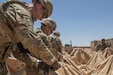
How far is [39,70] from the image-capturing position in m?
3.64

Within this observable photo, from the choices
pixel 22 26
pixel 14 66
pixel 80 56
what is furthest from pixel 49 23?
pixel 80 56

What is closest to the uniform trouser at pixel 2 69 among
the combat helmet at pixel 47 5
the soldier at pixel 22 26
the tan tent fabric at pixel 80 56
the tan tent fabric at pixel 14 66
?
the soldier at pixel 22 26

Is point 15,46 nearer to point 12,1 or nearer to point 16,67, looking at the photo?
point 12,1

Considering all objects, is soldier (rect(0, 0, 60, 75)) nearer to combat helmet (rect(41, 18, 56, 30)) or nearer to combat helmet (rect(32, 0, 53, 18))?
combat helmet (rect(32, 0, 53, 18))

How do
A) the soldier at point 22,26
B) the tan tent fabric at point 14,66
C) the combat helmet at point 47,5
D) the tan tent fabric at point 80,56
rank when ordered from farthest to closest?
the tan tent fabric at point 80,56
the tan tent fabric at point 14,66
the combat helmet at point 47,5
the soldier at point 22,26

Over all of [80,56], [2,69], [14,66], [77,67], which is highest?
[2,69]

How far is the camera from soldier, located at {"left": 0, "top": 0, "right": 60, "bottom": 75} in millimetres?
2682

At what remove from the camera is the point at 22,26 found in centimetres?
266

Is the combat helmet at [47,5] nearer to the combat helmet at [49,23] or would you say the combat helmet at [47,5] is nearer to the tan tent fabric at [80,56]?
the combat helmet at [49,23]

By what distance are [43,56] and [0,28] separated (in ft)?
1.79

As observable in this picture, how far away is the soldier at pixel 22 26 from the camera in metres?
2.68

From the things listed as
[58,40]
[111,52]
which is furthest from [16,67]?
[111,52]

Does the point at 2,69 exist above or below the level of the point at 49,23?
below

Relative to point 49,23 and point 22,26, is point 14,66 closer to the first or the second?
point 49,23
